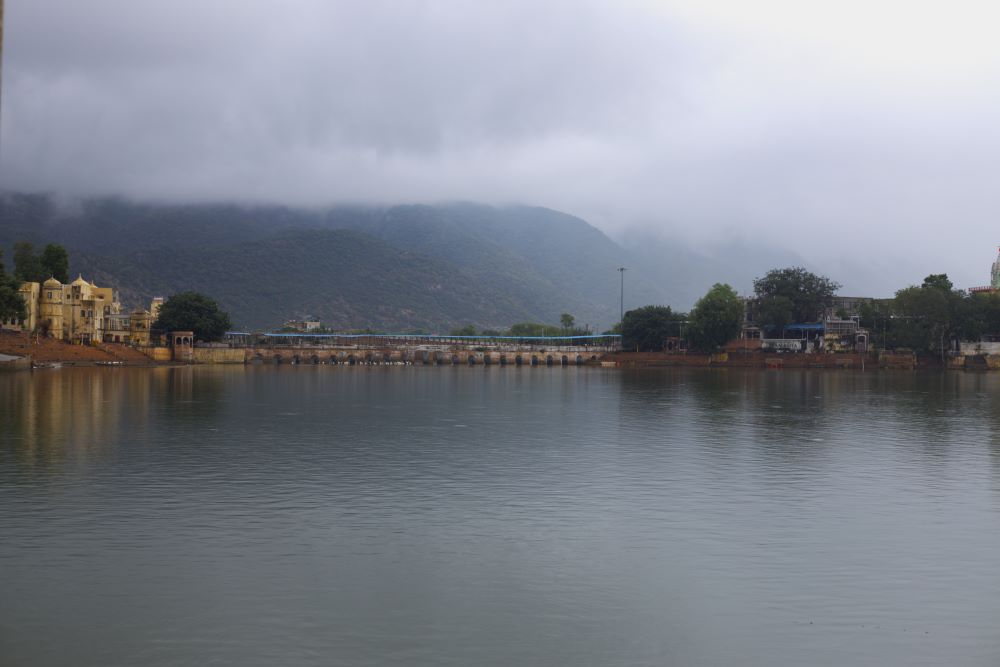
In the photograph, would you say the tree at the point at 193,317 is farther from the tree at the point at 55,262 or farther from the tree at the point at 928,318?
the tree at the point at 928,318

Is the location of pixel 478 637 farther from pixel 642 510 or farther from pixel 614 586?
pixel 642 510

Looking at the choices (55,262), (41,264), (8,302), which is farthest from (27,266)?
(8,302)

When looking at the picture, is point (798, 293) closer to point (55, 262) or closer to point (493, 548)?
point (55, 262)

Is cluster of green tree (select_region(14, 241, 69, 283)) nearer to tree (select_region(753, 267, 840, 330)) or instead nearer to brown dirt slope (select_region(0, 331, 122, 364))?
brown dirt slope (select_region(0, 331, 122, 364))

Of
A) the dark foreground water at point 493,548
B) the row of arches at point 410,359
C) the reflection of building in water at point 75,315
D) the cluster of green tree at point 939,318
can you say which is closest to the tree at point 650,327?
the row of arches at point 410,359

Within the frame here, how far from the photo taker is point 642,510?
21828 millimetres

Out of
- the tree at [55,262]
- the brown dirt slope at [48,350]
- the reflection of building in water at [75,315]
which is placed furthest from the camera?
the tree at [55,262]

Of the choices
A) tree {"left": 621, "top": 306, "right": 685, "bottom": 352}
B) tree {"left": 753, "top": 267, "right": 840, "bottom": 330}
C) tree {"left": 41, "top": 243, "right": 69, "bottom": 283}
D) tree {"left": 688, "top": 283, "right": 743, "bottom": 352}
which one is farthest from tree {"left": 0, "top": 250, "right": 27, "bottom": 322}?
tree {"left": 753, "top": 267, "right": 840, "bottom": 330}

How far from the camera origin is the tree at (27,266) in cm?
13338

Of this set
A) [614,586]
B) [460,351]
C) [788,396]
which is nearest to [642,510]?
[614,586]

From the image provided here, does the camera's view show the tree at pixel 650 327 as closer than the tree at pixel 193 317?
No

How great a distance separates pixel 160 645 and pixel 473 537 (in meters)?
7.62

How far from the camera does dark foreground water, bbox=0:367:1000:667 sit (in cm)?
1275

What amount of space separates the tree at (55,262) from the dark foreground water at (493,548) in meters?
112
